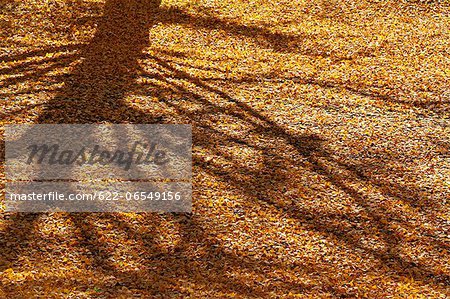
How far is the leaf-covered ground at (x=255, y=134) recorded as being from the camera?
4.25m

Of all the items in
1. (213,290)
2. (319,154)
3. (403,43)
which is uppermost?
(403,43)

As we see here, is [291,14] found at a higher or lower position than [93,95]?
higher

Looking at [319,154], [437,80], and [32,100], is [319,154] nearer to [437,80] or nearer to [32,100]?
[437,80]

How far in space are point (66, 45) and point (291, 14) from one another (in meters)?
2.70

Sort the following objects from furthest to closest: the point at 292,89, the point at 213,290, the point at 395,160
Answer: the point at 292,89, the point at 395,160, the point at 213,290

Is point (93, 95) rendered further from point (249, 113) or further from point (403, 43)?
point (403, 43)

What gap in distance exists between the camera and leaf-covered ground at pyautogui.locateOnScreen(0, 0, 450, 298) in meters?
4.25

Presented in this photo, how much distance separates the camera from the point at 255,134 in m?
5.61

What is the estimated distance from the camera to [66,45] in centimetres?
683

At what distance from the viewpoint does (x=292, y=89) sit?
6293mm

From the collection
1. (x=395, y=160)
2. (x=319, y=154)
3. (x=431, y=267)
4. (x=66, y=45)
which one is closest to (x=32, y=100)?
(x=66, y=45)

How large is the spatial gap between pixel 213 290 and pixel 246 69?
3065 millimetres

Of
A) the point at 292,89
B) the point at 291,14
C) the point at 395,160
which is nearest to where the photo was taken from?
the point at 395,160

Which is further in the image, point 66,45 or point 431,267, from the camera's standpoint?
point 66,45
